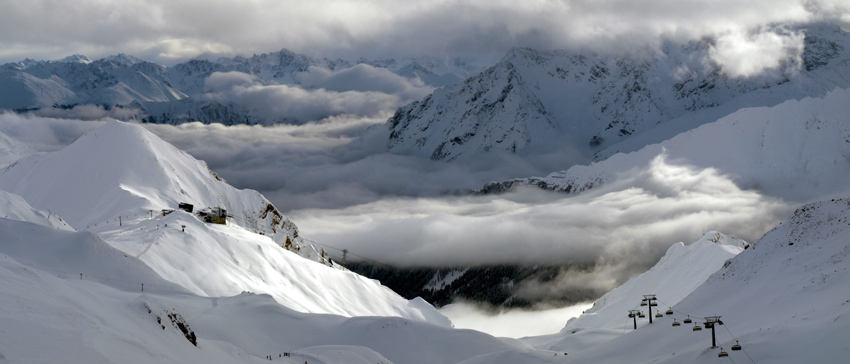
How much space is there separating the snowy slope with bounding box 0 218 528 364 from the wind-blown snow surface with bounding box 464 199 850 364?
505 inches

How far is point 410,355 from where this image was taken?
79312 millimetres

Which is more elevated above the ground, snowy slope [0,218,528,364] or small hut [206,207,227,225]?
small hut [206,207,227,225]

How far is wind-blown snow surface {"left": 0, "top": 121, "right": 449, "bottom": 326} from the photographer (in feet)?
332

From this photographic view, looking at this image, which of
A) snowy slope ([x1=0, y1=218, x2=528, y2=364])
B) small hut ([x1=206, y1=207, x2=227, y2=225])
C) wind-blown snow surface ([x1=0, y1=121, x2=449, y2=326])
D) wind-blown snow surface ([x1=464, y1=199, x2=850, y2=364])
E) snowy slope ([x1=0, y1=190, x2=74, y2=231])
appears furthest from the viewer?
small hut ([x1=206, y1=207, x2=227, y2=225])

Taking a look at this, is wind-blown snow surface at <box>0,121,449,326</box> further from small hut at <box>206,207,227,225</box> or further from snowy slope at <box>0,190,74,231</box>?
snowy slope at <box>0,190,74,231</box>

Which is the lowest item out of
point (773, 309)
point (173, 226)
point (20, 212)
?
point (773, 309)

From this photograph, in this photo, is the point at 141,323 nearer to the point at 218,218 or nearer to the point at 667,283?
the point at 218,218

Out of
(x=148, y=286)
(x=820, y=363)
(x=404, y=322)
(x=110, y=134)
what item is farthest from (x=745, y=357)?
(x=110, y=134)

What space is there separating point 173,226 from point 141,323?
229ft

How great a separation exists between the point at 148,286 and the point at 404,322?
29862mm

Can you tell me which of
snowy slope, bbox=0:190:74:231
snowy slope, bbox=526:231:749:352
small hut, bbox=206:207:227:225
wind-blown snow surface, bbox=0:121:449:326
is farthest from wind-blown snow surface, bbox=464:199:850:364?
small hut, bbox=206:207:227:225

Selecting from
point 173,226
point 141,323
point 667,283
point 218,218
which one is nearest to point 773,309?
point 141,323

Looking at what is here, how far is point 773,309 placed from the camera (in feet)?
197

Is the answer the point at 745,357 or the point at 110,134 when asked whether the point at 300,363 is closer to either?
the point at 745,357
